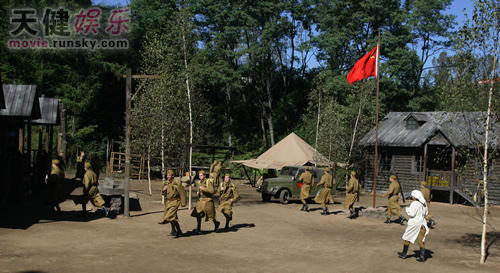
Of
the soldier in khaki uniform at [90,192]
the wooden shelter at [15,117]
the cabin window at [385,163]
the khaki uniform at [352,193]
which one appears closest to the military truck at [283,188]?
the khaki uniform at [352,193]

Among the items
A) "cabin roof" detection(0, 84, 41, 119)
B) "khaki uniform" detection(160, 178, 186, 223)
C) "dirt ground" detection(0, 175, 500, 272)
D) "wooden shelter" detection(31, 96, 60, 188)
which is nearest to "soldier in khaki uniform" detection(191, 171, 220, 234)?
"dirt ground" detection(0, 175, 500, 272)

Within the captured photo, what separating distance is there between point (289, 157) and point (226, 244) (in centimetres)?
1947

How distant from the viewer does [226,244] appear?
43.0ft

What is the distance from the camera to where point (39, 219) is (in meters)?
15.5

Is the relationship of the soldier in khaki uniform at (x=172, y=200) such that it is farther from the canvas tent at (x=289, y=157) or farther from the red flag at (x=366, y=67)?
the canvas tent at (x=289, y=157)

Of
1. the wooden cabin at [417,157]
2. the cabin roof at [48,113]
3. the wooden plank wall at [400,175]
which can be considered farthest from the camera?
the wooden plank wall at [400,175]

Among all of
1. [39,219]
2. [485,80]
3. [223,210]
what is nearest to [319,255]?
[223,210]

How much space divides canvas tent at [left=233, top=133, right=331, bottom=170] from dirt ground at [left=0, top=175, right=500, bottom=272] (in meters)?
11.9

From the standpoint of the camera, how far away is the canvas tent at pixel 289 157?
103ft

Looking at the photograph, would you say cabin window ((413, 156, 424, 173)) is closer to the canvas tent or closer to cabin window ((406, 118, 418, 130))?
cabin window ((406, 118, 418, 130))

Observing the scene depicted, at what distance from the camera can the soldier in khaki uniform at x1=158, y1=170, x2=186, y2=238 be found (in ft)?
44.1

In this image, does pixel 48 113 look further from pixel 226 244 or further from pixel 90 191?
pixel 226 244

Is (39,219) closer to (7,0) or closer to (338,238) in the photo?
(338,238)

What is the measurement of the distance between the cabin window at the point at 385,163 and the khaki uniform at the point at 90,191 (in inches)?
896
